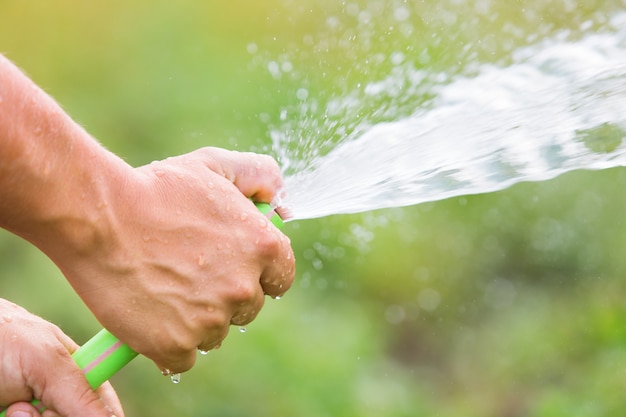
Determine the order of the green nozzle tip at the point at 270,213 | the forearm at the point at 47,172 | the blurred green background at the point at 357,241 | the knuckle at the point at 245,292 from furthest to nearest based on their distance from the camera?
the blurred green background at the point at 357,241, the green nozzle tip at the point at 270,213, the knuckle at the point at 245,292, the forearm at the point at 47,172

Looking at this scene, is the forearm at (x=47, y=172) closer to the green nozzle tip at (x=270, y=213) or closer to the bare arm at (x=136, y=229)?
the bare arm at (x=136, y=229)

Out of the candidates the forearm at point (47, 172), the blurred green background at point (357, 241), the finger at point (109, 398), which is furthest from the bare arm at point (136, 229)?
the blurred green background at point (357, 241)

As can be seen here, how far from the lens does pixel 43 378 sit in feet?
4.00

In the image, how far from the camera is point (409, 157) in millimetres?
1622

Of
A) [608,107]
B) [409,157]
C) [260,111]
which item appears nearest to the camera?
[409,157]

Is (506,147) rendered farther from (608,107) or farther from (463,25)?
(463,25)

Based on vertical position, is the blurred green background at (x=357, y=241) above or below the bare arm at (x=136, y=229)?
below

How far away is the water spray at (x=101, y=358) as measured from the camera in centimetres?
120

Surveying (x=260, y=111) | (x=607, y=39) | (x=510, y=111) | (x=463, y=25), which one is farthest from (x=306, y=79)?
(x=510, y=111)

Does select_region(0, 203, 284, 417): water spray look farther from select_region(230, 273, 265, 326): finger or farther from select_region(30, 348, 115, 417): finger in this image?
select_region(230, 273, 265, 326): finger

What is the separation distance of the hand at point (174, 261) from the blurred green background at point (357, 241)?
3.57 ft

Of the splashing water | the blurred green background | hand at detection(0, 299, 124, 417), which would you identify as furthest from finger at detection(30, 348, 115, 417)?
the blurred green background

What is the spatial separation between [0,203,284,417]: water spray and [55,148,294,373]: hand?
4 centimetres

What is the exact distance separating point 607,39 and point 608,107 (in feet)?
1.64
